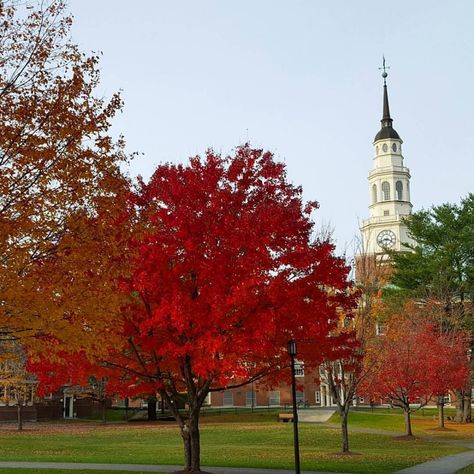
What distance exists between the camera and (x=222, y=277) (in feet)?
55.1

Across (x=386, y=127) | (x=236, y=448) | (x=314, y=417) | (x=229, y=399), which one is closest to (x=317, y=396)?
(x=229, y=399)

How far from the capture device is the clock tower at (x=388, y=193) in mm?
89750

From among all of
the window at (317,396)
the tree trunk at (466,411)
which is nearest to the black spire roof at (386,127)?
the window at (317,396)

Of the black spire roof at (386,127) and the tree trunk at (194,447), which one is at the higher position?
the black spire roof at (386,127)

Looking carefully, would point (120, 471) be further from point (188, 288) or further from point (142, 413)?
point (142, 413)

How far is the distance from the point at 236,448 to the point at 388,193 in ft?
218

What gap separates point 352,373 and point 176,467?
32.0 feet

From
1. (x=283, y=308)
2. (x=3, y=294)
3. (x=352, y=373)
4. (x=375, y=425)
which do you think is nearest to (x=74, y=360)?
(x=283, y=308)

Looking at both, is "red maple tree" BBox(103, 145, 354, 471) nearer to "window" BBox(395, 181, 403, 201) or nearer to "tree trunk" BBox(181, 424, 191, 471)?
"tree trunk" BBox(181, 424, 191, 471)

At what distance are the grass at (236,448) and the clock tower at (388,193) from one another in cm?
4836

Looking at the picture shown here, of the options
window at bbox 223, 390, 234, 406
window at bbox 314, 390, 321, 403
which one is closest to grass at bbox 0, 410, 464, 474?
window at bbox 223, 390, 234, 406

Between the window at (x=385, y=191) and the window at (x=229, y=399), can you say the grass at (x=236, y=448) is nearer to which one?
the window at (x=229, y=399)

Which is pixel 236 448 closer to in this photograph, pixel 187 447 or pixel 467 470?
pixel 187 447

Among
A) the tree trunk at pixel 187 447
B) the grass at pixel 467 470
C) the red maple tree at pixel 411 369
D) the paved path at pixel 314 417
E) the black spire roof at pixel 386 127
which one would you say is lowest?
the paved path at pixel 314 417
